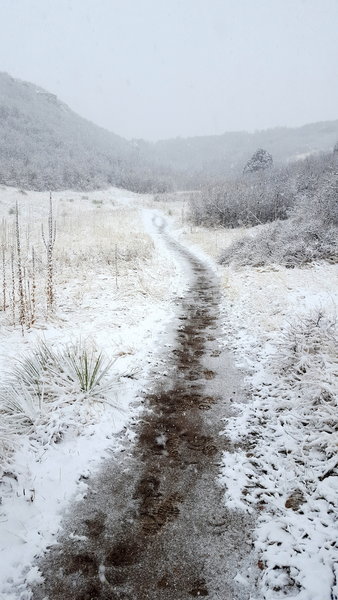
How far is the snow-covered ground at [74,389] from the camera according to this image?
2.62 m

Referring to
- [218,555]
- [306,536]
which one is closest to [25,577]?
[218,555]

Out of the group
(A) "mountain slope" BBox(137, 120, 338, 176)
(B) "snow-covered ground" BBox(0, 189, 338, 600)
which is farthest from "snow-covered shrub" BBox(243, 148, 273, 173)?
(B) "snow-covered ground" BBox(0, 189, 338, 600)

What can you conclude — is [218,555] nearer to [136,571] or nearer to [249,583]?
[249,583]

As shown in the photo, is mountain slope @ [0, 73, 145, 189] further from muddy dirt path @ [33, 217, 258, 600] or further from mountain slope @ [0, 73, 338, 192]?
muddy dirt path @ [33, 217, 258, 600]

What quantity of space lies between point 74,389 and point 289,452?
8.75 feet

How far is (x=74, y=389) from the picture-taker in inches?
164

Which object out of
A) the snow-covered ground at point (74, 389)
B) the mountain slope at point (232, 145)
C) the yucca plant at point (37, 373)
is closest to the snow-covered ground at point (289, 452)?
the snow-covered ground at point (74, 389)

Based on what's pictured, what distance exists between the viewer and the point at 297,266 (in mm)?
10414

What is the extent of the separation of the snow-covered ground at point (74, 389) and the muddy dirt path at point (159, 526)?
0.67 feet

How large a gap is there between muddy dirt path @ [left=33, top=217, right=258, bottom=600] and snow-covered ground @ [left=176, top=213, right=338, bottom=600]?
20 cm

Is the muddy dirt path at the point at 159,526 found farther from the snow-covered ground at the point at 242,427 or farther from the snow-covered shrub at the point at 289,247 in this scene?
the snow-covered shrub at the point at 289,247

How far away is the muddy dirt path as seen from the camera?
2159 mm

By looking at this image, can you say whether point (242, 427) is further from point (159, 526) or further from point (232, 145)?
point (232, 145)

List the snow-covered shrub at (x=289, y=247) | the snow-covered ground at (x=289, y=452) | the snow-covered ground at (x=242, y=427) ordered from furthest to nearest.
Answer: the snow-covered shrub at (x=289, y=247)
the snow-covered ground at (x=242, y=427)
the snow-covered ground at (x=289, y=452)
